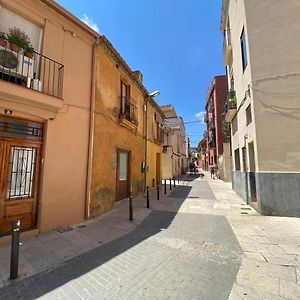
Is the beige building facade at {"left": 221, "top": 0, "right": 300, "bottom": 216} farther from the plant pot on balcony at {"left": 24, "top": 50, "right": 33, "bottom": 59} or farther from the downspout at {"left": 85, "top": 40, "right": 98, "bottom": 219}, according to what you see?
the plant pot on balcony at {"left": 24, "top": 50, "right": 33, "bottom": 59}

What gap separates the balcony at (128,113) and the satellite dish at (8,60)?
14.7 feet

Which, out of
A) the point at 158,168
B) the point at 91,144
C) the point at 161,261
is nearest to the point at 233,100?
the point at 158,168

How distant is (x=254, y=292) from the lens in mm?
2885

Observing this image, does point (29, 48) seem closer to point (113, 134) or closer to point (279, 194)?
point (113, 134)

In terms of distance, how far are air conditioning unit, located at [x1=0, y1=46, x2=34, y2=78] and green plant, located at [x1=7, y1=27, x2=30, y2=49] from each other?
0.25 metres

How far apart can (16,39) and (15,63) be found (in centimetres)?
61

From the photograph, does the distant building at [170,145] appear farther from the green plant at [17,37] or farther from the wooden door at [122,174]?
the green plant at [17,37]

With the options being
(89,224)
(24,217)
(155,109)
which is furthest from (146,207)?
(155,109)

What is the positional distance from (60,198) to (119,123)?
430cm

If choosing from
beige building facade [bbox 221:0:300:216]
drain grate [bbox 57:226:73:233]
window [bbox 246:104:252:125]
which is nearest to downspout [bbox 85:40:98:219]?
drain grate [bbox 57:226:73:233]

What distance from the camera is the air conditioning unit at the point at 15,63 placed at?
467 centimetres

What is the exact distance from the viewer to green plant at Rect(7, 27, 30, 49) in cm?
488

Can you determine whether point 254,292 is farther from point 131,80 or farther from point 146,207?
point 131,80

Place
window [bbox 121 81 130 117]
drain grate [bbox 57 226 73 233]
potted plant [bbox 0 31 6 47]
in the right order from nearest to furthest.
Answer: potted plant [bbox 0 31 6 47]
drain grate [bbox 57 226 73 233]
window [bbox 121 81 130 117]
